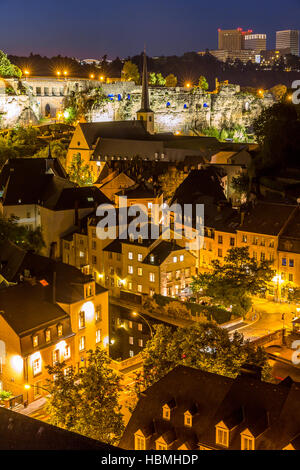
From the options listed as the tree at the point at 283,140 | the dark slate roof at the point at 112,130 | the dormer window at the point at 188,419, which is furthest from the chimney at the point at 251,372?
the dark slate roof at the point at 112,130

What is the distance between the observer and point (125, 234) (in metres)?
44.2

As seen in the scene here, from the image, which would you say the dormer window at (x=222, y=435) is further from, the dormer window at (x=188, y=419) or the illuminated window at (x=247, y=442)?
the dormer window at (x=188, y=419)

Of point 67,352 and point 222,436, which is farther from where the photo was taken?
point 67,352

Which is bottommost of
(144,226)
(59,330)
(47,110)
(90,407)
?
(59,330)

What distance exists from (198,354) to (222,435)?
6.54m

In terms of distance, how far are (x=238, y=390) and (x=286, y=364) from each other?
12764 mm

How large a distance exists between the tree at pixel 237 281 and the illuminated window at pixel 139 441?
19.5m

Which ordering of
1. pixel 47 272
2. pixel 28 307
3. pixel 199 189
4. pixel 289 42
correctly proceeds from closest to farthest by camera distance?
pixel 28 307
pixel 47 272
pixel 199 189
pixel 289 42

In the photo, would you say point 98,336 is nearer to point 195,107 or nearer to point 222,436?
point 222,436

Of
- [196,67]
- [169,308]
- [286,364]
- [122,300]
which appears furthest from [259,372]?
[196,67]

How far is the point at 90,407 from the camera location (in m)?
20.2

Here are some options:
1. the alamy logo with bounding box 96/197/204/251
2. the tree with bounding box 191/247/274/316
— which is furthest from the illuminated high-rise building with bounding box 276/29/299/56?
the tree with bounding box 191/247/274/316

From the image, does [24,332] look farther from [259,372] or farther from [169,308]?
Result: [169,308]

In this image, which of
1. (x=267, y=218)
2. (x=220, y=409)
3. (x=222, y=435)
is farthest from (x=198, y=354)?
(x=267, y=218)
